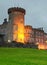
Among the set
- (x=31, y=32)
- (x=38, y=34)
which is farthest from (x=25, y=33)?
(x=38, y=34)

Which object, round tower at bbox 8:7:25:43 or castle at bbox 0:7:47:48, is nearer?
A: round tower at bbox 8:7:25:43

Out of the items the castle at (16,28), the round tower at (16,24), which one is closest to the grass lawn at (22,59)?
the round tower at (16,24)

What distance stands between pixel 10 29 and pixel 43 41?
2107 centimetres

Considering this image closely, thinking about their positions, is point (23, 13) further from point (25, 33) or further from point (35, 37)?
point (35, 37)

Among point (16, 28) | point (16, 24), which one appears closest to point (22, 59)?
point (16, 28)

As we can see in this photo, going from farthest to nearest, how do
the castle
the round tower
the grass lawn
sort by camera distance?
1. the castle
2. the round tower
3. the grass lawn

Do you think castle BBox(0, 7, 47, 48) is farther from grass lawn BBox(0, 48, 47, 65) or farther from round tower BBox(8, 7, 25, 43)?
grass lawn BBox(0, 48, 47, 65)

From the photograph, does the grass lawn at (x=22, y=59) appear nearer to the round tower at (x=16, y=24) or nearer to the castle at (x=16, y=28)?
the round tower at (x=16, y=24)

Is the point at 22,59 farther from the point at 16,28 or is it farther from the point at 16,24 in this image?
the point at 16,24

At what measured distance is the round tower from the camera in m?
75.8

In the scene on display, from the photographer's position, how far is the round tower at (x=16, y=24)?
75.8 metres

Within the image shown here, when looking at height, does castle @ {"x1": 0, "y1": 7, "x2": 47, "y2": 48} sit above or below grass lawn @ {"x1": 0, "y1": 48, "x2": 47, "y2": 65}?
above

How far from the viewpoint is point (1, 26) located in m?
87.5

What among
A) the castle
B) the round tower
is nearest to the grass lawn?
the round tower
